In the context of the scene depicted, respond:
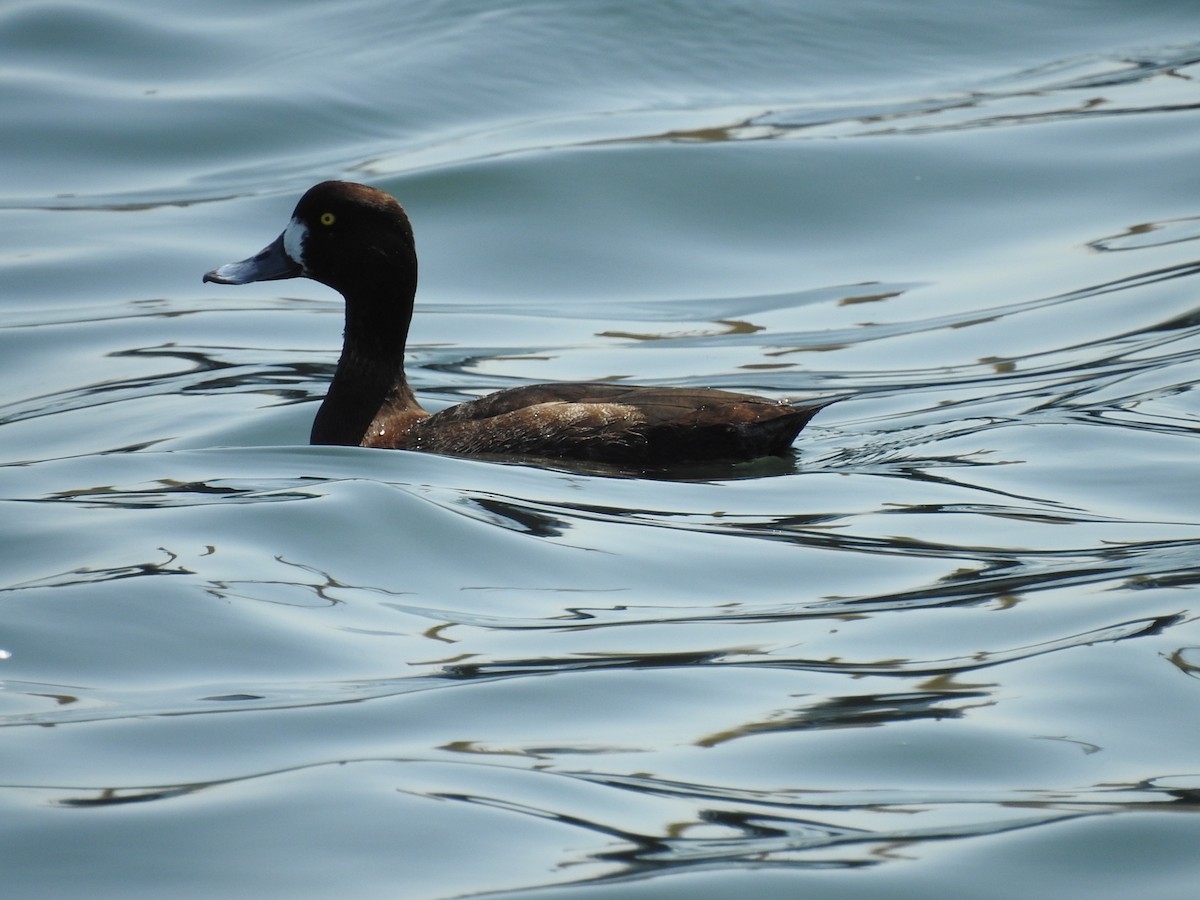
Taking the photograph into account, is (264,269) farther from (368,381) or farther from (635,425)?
(635,425)

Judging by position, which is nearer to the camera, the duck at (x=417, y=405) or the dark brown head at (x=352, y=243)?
the duck at (x=417, y=405)

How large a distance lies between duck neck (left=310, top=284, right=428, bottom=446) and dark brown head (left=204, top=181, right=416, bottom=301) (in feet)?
0.22

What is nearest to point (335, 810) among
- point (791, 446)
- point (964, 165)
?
point (791, 446)

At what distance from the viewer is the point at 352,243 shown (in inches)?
275

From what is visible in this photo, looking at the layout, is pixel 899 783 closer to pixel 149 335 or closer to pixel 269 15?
pixel 149 335

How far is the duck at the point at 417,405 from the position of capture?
612 cm

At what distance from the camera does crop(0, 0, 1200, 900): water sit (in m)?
3.02

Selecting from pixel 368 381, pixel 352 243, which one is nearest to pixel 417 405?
pixel 368 381

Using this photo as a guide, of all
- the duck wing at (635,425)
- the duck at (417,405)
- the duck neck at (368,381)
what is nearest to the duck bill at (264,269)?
the duck at (417,405)

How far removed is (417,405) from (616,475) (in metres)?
1.39

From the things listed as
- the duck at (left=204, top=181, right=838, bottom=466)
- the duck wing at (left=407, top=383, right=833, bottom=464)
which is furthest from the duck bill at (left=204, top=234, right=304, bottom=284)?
the duck wing at (left=407, top=383, right=833, bottom=464)

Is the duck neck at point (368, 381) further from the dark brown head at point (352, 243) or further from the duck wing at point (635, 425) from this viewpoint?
the duck wing at point (635, 425)

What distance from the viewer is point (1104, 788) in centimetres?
313

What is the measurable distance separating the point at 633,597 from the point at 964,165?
269 inches
